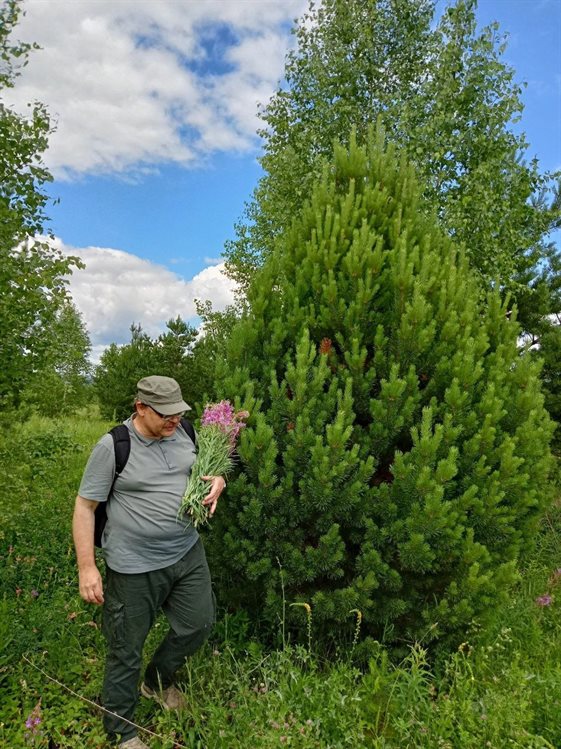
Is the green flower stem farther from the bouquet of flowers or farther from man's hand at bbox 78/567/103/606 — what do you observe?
man's hand at bbox 78/567/103/606

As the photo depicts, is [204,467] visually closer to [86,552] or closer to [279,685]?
[86,552]

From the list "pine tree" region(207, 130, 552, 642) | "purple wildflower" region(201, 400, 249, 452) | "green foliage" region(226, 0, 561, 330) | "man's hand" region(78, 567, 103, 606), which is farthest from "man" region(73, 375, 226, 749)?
"green foliage" region(226, 0, 561, 330)

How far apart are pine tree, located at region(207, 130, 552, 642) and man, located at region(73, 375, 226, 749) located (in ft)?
1.88

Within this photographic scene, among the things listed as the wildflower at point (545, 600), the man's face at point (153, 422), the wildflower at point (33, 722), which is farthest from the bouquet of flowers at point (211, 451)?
the wildflower at point (545, 600)

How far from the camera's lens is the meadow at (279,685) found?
10.8ft

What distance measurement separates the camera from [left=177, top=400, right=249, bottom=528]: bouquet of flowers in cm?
367

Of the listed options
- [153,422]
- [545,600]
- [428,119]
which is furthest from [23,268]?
[428,119]

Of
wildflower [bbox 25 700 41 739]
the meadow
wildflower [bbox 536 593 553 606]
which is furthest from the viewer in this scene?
wildflower [bbox 536 593 553 606]

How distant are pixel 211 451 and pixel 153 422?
45 cm

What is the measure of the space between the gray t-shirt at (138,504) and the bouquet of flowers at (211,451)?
0.26 ft

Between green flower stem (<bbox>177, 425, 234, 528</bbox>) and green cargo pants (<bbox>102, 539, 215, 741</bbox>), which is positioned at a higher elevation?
green flower stem (<bbox>177, 425, 234, 528</bbox>)

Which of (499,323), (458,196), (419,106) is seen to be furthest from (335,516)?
(419,106)

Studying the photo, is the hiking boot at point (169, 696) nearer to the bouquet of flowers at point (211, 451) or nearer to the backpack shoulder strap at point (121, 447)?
the bouquet of flowers at point (211, 451)

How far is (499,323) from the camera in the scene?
4781mm
